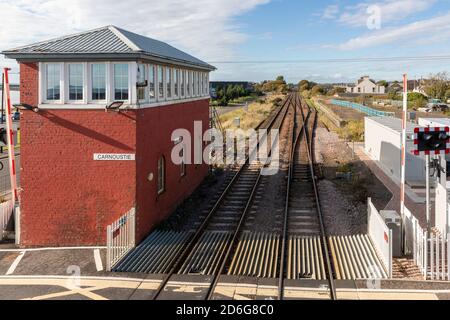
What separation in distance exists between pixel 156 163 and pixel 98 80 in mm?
2961

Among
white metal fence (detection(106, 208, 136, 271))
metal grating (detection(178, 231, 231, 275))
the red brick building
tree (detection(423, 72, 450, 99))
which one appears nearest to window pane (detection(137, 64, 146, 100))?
the red brick building

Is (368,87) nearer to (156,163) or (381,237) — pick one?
(156,163)

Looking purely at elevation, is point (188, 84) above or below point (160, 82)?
above

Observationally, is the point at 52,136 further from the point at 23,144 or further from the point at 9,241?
the point at 9,241

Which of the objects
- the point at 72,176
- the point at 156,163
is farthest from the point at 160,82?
the point at 72,176

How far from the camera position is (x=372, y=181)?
19969 mm

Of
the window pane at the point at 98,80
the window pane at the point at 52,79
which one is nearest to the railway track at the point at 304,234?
the window pane at the point at 98,80

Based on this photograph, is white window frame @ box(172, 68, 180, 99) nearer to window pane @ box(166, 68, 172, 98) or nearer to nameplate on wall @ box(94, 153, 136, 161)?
window pane @ box(166, 68, 172, 98)

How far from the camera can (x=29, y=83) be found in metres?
12.4

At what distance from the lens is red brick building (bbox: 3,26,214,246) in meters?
12.3

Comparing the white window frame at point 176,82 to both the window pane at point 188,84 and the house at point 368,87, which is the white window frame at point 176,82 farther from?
the house at point 368,87

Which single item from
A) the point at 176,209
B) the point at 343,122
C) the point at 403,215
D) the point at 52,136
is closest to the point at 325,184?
the point at 176,209

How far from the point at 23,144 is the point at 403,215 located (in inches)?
376

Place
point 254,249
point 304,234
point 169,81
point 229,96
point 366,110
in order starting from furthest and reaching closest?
1. point 229,96
2. point 366,110
3. point 169,81
4. point 304,234
5. point 254,249
